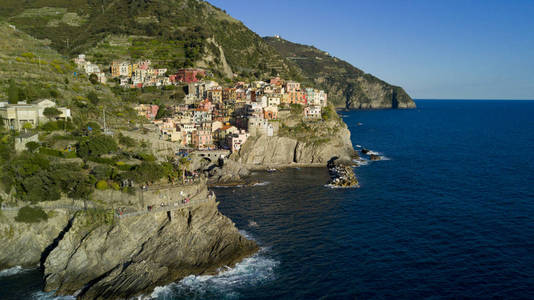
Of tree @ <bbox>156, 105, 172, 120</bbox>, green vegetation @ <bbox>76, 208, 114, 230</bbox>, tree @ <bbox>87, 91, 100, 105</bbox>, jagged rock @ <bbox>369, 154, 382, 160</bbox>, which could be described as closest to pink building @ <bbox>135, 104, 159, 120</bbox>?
tree @ <bbox>156, 105, 172, 120</bbox>

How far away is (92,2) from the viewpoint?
162 metres

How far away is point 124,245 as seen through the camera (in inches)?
1449

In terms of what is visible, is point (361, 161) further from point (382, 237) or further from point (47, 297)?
point (47, 297)

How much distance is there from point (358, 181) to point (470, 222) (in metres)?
24.9

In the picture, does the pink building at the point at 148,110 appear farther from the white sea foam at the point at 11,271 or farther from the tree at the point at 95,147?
the white sea foam at the point at 11,271

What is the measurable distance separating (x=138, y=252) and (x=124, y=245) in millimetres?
1579

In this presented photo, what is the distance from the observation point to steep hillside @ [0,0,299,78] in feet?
431

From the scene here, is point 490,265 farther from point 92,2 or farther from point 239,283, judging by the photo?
point 92,2

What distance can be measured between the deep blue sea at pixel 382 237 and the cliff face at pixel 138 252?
1865 mm

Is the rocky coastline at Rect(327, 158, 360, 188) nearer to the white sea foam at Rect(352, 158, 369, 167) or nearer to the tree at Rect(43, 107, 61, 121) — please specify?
the white sea foam at Rect(352, 158, 369, 167)

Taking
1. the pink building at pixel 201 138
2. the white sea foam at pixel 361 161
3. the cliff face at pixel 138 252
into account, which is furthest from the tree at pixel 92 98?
the white sea foam at pixel 361 161

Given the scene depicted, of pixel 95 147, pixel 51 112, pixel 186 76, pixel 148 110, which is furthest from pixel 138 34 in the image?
pixel 95 147

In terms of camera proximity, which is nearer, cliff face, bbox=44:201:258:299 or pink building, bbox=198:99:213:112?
cliff face, bbox=44:201:258:299

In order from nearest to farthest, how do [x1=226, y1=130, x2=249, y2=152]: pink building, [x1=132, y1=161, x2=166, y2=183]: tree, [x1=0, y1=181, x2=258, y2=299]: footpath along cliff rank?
[x1=0, y1=181, x2=258, y2=299]: footpath along cliff → [x1=132, y1=161, x2=166, y2=183]: tree → [x1=226, y1=130, x2=249, y2=152]: pink building
